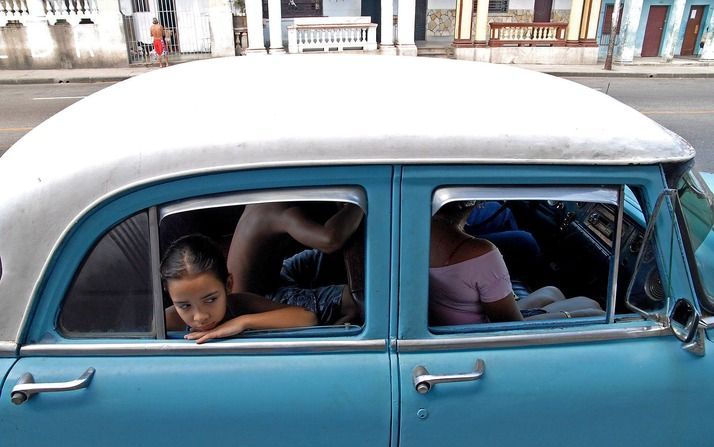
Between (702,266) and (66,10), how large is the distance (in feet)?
70.6

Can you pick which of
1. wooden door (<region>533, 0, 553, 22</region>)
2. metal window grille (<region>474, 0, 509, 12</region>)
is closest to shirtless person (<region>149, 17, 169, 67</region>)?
metal window grille (<region>474, 0, 509, 12</region>)

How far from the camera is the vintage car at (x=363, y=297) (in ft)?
5.01

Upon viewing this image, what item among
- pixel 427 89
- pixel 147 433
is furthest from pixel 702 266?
pixel 147 433

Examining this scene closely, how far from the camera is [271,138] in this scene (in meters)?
1.54

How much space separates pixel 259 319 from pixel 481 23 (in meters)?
21.5

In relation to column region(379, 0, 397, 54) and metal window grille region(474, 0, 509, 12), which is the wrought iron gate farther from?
metal window grille region(474, 0, 509, 12)

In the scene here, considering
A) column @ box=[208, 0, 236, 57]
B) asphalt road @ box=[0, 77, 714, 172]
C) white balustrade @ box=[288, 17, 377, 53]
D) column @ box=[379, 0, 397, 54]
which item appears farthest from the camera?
column @ box=[379, 0, 397, 54]

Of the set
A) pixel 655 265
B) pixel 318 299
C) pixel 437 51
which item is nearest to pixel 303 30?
pixel 437 51

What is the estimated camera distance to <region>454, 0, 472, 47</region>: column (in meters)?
21.1

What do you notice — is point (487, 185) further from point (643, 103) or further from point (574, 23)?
point (574, 23)

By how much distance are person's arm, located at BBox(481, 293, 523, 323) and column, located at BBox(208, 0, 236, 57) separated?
66.2 ft

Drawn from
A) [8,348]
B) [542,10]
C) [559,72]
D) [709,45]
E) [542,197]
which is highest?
[542,10]

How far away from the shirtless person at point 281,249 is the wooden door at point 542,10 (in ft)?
85.4

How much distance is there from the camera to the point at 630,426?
1680 mm
